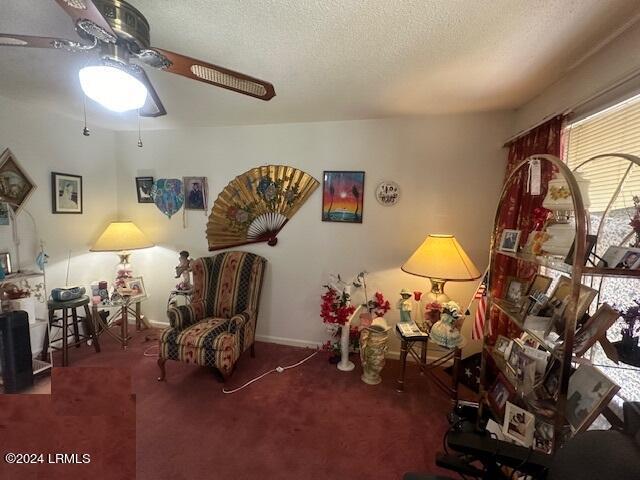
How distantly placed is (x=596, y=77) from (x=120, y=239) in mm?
3805

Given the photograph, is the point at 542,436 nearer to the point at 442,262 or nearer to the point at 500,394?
the point at 500,394

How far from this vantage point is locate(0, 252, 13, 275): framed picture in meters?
2.18

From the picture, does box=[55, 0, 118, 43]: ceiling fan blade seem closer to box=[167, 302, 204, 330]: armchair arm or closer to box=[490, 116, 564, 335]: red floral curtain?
box=[167, 302, 204, 330]: armchair arm

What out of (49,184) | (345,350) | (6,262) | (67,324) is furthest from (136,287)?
(345,350)

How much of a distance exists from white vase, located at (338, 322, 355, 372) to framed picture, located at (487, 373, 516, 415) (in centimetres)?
110

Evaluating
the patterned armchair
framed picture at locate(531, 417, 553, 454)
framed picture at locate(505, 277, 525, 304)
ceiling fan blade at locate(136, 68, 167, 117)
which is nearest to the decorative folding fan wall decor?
the patterned armchair

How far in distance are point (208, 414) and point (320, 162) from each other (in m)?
2.25

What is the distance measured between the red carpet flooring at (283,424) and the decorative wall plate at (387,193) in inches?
60.8

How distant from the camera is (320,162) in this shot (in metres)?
2.68

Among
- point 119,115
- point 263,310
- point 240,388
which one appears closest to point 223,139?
point 119,115

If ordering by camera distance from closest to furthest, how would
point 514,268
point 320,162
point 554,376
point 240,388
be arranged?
point 554,376
point 514,268
point 240,388
point 320,162

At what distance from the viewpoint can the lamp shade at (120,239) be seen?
9.03ft

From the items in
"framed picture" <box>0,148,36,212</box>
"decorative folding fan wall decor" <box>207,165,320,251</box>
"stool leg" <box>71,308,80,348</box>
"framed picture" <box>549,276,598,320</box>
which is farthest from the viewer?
"decorative folding fan wall decor" <box>207,165,320,251</box>

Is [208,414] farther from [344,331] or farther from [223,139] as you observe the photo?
[223,139]
